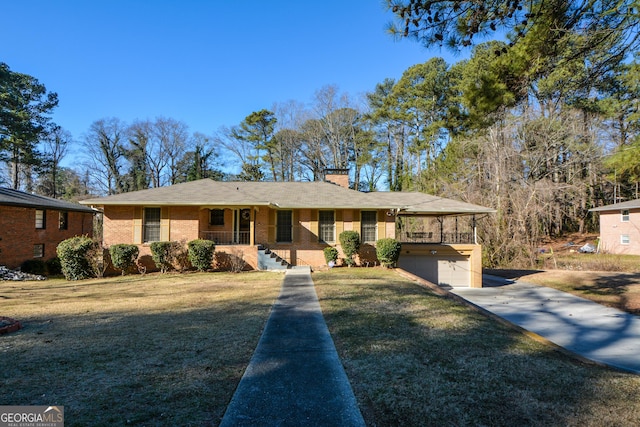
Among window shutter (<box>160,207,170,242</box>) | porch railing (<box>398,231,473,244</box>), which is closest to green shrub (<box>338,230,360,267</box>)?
porch railing (<box>398,231,473,244</box>)

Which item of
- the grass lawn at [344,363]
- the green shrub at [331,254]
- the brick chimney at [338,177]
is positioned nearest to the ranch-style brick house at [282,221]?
the green shrub at [331,254]

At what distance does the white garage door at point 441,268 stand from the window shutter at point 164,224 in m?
11.5

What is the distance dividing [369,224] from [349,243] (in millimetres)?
1774

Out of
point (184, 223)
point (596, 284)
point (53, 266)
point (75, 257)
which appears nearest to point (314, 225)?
point (184, 223)

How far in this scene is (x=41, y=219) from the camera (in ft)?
54.2

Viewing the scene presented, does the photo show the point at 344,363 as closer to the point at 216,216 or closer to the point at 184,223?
the point at 184,223

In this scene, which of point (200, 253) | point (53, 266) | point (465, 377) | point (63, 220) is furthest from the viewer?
point (63, 220)

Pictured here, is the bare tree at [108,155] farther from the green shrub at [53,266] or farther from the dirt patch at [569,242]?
the dirt patch at [569,242]

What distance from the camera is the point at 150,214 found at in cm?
1432

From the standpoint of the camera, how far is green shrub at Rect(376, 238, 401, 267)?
558 inches

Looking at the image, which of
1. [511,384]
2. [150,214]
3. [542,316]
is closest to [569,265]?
[542,316]

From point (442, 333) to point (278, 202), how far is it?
35.1 ft

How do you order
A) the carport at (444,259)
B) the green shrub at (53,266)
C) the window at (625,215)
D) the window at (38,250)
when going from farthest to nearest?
1. the window at (625,215)
2. the carport at (444,259)
3. the window at (38,250)
4. the green shrub at (53,266)

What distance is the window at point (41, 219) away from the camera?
16.3 m
